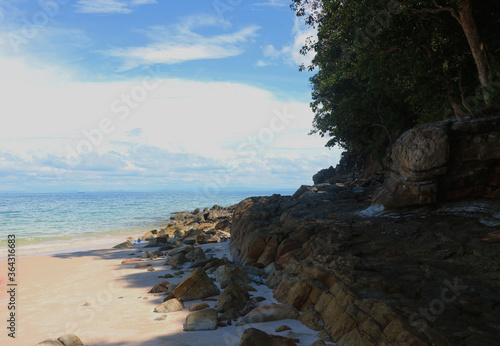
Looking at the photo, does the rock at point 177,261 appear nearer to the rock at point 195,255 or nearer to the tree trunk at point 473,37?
the rock at point 195,255

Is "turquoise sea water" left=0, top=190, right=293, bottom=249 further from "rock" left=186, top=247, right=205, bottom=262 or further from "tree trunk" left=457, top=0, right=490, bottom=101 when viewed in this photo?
"tree trunk" left=457, top=0, right=490, bottom=101

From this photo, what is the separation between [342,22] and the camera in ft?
45.4

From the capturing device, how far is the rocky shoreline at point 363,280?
13.6 ft

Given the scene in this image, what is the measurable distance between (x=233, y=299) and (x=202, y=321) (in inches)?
34.0

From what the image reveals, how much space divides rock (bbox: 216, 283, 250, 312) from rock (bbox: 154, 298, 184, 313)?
778 mm

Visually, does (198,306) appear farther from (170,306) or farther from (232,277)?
(232,277)

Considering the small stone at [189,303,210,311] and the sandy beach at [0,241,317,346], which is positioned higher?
the small stone at [189,303,210,311]

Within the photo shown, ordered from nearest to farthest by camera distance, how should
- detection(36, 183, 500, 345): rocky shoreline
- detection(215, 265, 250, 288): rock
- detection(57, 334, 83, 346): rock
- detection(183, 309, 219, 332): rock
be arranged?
detection(36, 183, 500, 345): rocky shoreline < detection(57, 334, 83, 346): rock < detection(183, 309, 219, 332): rock < detection(215, 265, 250, 288): rock

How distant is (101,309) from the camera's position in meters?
6.79

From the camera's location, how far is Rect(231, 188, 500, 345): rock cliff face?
13.2 feet

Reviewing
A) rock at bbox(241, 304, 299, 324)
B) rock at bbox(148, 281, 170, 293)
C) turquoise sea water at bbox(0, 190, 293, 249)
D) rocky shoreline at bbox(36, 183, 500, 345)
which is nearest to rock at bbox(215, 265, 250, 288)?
rocky shoreline at bbox(36, 183, 500, 345)

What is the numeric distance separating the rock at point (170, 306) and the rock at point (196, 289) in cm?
35

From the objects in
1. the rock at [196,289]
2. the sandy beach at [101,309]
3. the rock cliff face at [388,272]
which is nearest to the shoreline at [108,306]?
the sandy beach at [101,309]

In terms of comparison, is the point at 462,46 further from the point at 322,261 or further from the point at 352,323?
the point at 352,323
